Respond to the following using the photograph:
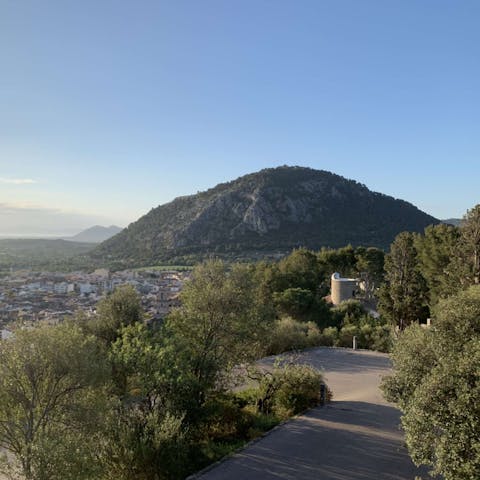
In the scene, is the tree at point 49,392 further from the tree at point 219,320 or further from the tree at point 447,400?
the tree at point 447,400

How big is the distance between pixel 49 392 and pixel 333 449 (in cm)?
630

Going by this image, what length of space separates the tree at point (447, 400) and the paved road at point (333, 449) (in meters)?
2.45

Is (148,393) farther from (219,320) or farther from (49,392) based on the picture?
(219,320)

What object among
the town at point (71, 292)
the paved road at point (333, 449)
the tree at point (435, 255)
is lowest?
the town at point (71, 292)

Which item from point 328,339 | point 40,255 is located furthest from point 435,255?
point 40,255

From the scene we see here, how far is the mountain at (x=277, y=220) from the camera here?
3332 inches

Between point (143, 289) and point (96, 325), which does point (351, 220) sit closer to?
point (143, 289)

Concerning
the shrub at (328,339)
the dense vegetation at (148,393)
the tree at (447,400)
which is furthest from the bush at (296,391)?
the shrub at (328,339)

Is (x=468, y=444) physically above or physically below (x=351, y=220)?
below

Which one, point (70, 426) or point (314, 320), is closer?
point (70, 426)

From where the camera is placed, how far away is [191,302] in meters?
13.3

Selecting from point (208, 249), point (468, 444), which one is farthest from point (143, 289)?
point (468, 444)

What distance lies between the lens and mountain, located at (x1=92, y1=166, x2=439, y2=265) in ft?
278

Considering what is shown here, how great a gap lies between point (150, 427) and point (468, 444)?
5.91m
